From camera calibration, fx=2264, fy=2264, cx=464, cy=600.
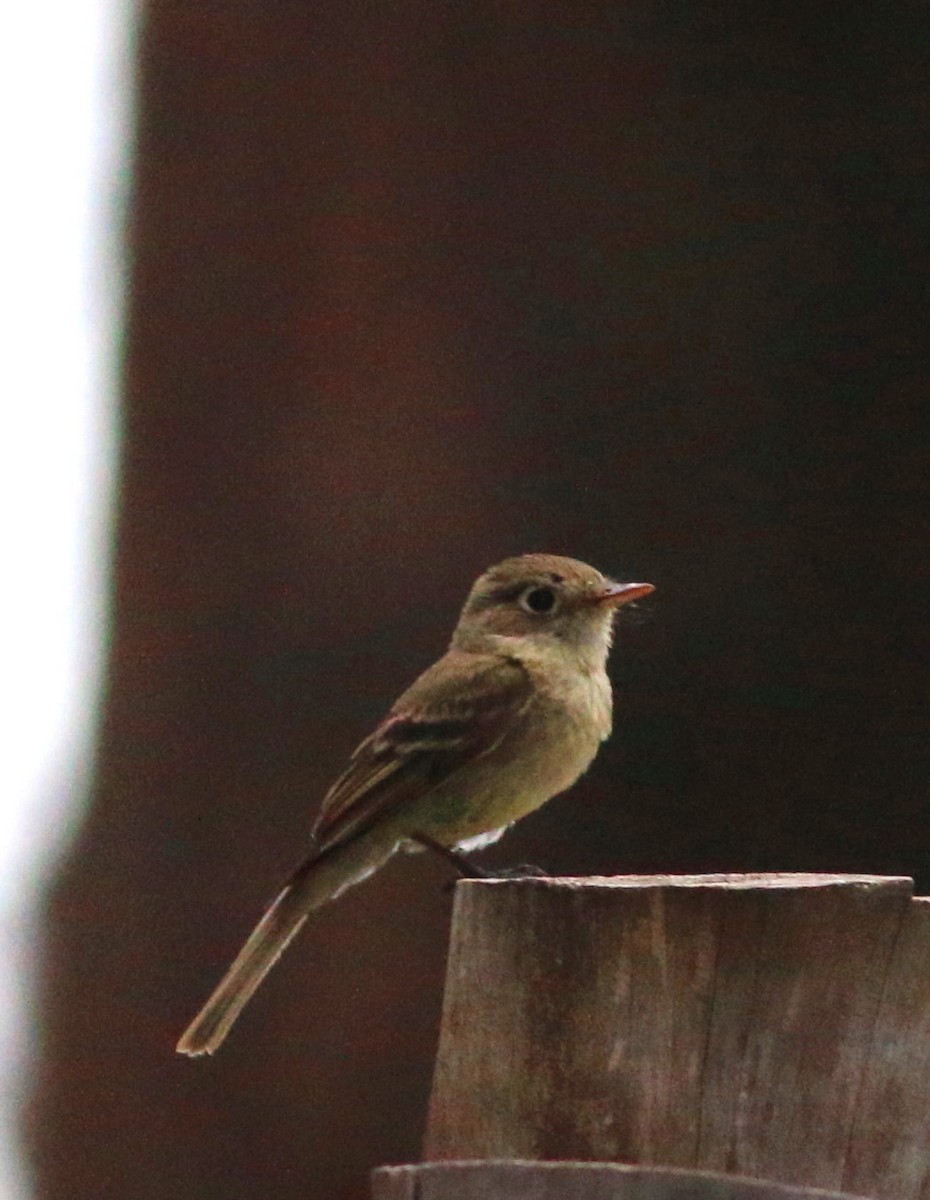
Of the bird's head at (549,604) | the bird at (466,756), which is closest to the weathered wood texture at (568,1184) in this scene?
the bird at (466,756)

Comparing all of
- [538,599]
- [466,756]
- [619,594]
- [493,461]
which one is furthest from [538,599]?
[493,461]

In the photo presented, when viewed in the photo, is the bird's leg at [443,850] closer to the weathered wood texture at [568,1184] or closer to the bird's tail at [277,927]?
the bird's tail at [277,927]

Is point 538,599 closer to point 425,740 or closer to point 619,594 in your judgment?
point 619,594

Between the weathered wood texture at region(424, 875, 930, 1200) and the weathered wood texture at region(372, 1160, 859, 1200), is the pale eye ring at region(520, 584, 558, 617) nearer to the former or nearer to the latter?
the weathered wood texture at region(424, 875, 930, 1200)

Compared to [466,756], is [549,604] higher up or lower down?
higher up

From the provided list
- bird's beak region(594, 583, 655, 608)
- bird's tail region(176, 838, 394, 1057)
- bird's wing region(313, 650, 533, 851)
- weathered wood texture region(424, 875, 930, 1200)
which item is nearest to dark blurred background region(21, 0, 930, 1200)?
bird's beak region(594, 583, 655, 608)

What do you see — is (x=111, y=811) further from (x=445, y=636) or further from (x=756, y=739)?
(x=756, y=739)
